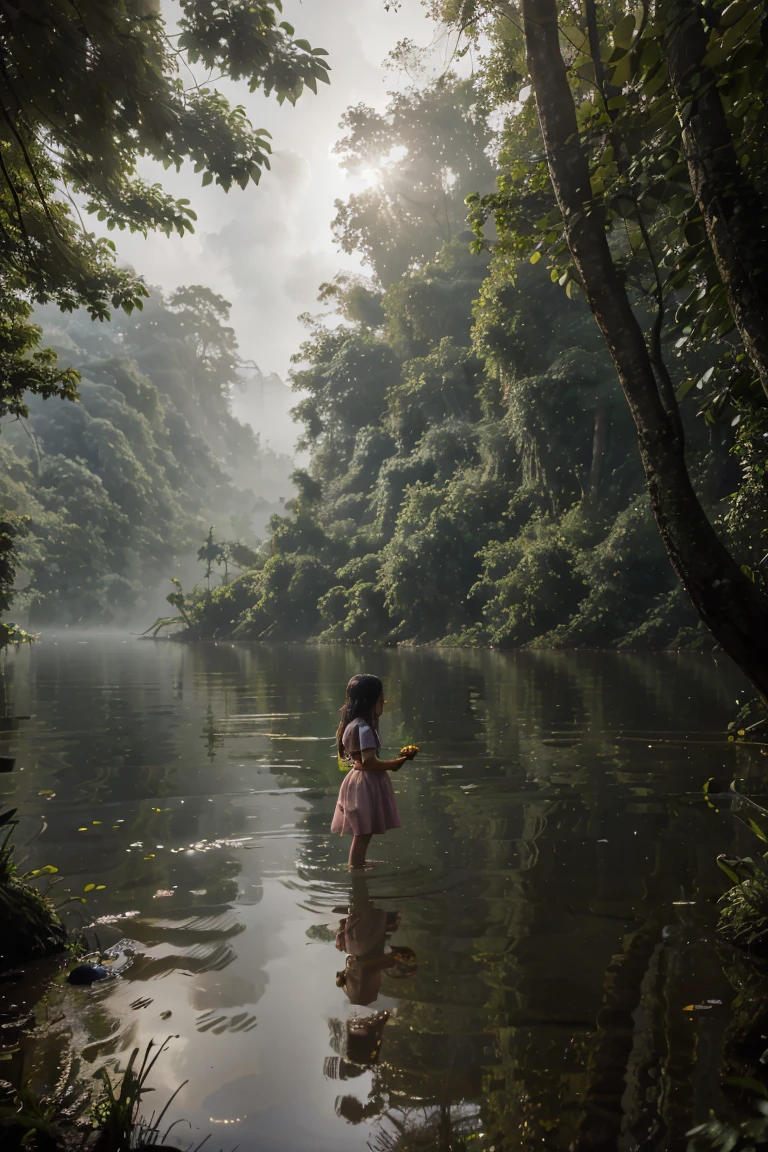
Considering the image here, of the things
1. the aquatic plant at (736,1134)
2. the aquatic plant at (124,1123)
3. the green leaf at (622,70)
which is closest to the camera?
the aquatic plant at (736,1134)

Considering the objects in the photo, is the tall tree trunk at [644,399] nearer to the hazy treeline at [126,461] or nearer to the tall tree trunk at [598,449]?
the tall tree trunk at [598,449]

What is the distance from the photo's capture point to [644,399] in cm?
404

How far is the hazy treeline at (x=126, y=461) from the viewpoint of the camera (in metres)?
60.7

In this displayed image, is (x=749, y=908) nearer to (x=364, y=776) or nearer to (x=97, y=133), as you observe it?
(x=364, y=776)

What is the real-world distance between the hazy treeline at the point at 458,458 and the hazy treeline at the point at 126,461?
15.0 metres

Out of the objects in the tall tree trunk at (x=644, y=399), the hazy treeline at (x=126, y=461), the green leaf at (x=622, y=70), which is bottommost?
the tall tree trunk at (x=644, y=399)

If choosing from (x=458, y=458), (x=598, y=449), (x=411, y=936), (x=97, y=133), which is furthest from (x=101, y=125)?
(x=458, y=458)

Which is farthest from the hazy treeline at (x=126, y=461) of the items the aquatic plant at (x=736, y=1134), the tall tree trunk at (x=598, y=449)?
the aquatic plant at (x=736, y=1134)

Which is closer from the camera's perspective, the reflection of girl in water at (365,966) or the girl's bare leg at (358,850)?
the reflection of girl in water at (365,966)

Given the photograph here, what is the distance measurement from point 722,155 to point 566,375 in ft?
82.1

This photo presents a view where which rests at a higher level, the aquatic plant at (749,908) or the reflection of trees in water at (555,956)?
the aquatic plant at (749,908)

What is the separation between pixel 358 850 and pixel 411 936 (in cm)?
125

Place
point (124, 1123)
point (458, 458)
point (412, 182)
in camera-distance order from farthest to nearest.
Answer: point (412, 182) < point (458, 458) < point (124, 1123)

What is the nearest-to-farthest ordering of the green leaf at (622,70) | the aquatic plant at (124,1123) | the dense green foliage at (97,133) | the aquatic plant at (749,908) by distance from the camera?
the aquatic plant at (124,1123) → the aquatic plant at (749,908) → the green leaf at (622,70) → the dense green foliage at (97,133)
